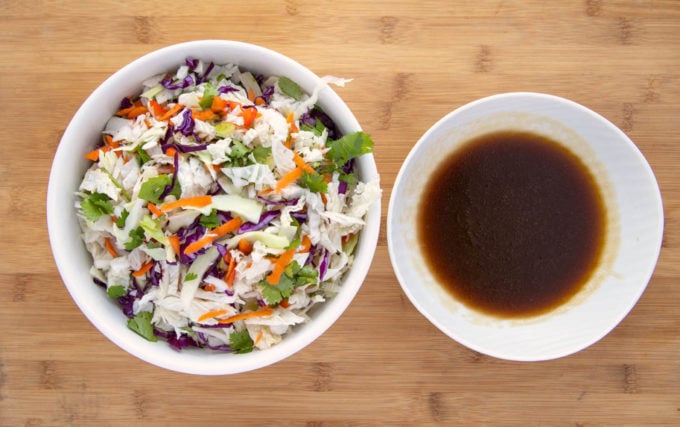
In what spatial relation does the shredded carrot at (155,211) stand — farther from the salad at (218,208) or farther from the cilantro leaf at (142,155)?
A: the cilantro leaf at (142,155)

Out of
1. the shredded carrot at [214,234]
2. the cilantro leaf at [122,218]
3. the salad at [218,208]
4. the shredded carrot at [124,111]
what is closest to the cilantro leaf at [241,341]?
the salad at [218,208]

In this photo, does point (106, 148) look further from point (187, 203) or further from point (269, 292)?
point (269, 292)

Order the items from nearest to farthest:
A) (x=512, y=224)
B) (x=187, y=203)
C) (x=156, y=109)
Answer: (x=187, y=203) → (x=156, y=109) → (x=512, y=224)

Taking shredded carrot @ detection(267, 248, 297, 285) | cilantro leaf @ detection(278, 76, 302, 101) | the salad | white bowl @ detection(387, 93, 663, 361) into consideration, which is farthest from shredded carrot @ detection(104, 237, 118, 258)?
white bowl @ detection(387, 93, 663, 361)

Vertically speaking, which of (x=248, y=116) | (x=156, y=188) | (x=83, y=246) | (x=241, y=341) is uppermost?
(x=248, y=116)

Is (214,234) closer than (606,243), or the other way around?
(214,234)

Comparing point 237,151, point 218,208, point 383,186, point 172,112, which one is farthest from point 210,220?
point 383,186

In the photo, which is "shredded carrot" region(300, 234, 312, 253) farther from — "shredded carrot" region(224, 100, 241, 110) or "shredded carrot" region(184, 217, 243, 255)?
"shredded carrot" region(224, 100, 241, 110)

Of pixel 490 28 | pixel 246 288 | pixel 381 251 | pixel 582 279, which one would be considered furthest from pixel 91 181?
pixel 582 279
